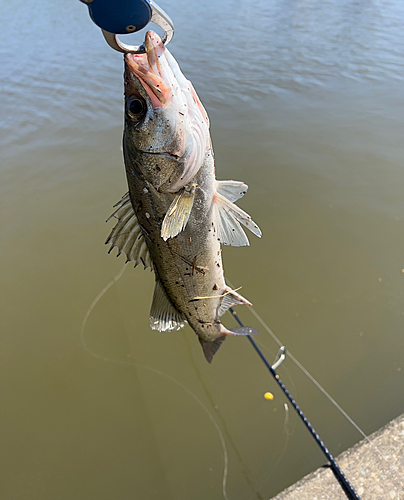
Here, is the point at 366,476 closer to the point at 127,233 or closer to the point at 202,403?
the point at 202,403

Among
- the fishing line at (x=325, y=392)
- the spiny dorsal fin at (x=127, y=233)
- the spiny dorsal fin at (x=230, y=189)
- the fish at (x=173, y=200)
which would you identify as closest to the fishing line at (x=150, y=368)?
the fishing line at (x=325, y=392)

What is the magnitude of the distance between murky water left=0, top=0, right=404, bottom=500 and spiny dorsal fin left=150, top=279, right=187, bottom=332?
1211 millimetres

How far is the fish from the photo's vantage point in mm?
1308

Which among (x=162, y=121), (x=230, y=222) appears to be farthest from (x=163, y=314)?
(x=162, y=121)

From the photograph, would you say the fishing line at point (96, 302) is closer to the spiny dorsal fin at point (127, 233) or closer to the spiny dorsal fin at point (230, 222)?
the spiny dorsal fin at point (127, 233)

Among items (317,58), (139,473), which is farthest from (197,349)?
(317,58)

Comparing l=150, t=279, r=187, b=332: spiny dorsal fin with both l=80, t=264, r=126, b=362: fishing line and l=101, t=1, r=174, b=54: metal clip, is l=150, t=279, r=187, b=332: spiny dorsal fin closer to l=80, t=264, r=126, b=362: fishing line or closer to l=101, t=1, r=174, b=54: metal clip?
l=101, t=1, r=174, b=54: metal clip

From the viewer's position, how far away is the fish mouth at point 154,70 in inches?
47.7

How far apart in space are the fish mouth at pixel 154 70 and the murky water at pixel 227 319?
2334 mm

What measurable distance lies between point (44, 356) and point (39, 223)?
177 cm

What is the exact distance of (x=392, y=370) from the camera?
2.81 meters

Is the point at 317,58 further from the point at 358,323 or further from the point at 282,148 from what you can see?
the point at 358,323

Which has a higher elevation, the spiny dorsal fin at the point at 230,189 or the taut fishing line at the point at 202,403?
the spiny dorsal fin at the point at 230,189

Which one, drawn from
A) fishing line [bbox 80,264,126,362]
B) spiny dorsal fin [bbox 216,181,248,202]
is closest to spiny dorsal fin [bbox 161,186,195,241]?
spiny dorsal fin [bbox 216,181,248,202]
